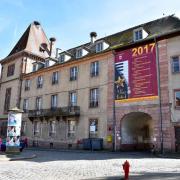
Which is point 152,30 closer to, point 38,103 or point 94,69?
point 94,69

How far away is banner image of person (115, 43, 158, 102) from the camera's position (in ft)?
80.3

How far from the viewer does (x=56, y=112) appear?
103 ft

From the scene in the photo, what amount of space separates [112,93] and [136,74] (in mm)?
3331

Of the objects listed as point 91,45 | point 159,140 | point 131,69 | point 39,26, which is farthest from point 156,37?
point 39,26

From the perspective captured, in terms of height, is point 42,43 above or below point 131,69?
above

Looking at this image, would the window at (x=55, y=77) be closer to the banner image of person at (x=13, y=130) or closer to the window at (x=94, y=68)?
the window at (x=94, y=68)

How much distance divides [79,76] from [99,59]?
3428mm

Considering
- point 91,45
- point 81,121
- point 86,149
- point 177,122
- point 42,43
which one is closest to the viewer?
point 177,122

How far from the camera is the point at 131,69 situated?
26.1 metres

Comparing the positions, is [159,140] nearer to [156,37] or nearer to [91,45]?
[156,37]

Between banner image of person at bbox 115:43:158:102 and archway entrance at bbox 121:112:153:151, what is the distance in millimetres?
2314

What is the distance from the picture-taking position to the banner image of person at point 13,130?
19.8 meters

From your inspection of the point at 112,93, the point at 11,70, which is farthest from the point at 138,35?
the point at 11,70

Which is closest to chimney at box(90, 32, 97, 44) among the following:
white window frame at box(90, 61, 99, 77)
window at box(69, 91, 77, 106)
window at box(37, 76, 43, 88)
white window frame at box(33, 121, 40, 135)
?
white window frame at box(90, 61, 99, 77)
